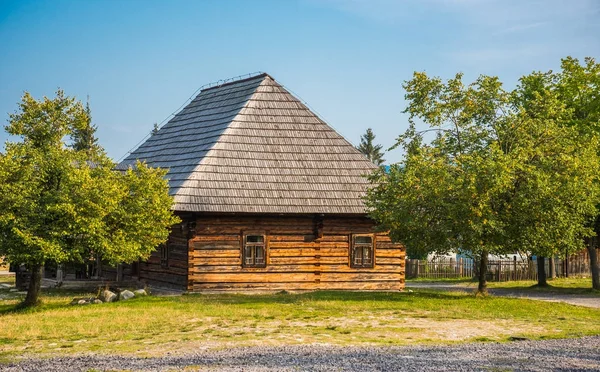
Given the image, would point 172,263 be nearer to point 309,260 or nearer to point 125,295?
point 125,295

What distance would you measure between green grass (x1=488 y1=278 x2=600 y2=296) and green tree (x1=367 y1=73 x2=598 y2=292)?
20.5 feet

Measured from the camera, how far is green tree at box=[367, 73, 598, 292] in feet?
78.0

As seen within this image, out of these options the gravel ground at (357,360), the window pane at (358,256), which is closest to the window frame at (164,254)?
the window pane at (358,256)

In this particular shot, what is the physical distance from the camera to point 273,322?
19.5 m

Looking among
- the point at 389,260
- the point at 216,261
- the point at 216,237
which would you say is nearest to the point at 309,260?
the point at 389,260

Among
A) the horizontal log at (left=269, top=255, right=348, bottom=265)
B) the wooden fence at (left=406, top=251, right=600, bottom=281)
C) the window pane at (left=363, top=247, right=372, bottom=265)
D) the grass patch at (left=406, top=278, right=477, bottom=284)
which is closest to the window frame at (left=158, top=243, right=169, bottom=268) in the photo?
the horizontal log at (left=269, top=255, right=348, bottom=265)

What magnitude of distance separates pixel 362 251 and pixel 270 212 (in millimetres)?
4227

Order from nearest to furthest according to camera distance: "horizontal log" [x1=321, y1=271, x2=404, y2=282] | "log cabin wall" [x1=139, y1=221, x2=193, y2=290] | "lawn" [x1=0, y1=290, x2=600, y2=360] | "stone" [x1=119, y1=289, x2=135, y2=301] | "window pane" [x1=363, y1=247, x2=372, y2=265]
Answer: "lawn" [x1=0, y1=290, x2=600, y2=360] → "stone" [x1=119, y1=289, x2=135, y2=301] → "log cabin wall" [x1=139, y1=221, x2=193, y2=290] → "horizontal log" [x1=321, y1=271, x2=404, y2=282] → "window pane" [x1=363, y1=247, x2=372, y2=265]

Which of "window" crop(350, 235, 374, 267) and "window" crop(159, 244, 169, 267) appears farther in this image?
"window" crop(159, 244, 169, 267)

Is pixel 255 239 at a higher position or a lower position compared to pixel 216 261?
higher

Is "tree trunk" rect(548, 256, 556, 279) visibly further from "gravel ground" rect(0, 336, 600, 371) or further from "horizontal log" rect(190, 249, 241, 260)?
"gravel ground" rect(0, 336, 600, 371)

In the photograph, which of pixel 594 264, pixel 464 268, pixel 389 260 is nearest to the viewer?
pixel 389 260

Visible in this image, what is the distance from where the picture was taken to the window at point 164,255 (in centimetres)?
2923

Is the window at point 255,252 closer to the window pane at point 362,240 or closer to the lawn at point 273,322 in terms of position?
the lawn at point 273,322
